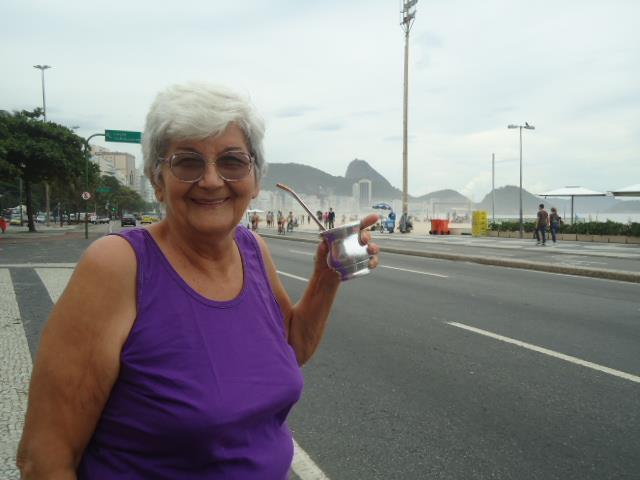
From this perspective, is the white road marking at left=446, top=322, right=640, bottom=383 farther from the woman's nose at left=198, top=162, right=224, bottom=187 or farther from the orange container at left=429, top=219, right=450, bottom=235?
the orange container at left=429, top=219, right=450, bottom=235

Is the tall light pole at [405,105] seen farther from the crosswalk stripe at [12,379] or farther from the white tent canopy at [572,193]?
the crosswalk stripe at [12,379]

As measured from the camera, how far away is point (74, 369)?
1.30 meters

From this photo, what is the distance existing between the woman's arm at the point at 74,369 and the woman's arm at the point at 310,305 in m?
0.76

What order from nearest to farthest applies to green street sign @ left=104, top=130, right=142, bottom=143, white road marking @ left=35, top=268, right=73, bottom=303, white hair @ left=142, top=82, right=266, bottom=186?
white hair @ left=142, top=82, right=266, bottom=186, white road marking @ left=35, top=268, right=73, bottom=303, green street sign @ left=104, top=130, right=142, bottom=143

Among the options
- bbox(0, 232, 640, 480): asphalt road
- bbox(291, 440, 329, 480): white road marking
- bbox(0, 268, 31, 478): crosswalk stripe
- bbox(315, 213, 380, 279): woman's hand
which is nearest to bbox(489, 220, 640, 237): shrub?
bbox(0, 232, 640, 480): asphalt road

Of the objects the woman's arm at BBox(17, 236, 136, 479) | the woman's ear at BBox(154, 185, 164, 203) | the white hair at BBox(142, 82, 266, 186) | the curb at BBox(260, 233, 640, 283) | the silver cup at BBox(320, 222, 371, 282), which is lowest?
the curb at BBox(260, 233, 640, 283)

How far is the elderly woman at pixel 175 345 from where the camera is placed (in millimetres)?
1311

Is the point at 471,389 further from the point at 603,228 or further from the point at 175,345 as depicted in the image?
the point at 603,228

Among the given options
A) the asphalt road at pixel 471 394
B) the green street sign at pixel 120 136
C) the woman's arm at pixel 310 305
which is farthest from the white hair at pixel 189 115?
the green street sign at pixel 120 136

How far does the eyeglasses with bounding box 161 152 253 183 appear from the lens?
160 centimetres

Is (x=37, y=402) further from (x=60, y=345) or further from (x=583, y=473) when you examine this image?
(x=583, y=473)

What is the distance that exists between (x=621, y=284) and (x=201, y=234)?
11.1 m

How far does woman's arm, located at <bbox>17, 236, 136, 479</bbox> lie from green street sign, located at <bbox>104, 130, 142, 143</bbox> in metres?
27.4

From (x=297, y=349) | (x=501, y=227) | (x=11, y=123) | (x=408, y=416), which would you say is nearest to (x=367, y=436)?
(x=408, y=416)
